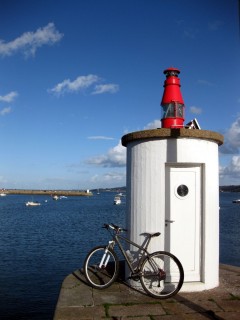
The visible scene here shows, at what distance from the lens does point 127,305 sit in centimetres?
532

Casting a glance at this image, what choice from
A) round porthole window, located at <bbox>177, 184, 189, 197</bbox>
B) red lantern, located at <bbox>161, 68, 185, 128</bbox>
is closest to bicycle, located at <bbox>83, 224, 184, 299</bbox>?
round porthole window, located at <bbox>177, 184, 189, 197</bbox>

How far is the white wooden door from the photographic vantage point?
6293 mm

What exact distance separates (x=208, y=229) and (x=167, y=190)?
0.99m

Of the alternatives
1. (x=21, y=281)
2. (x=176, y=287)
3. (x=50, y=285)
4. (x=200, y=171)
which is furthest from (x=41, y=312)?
(x=200, y=171)

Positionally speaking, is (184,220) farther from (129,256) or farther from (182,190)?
(129,256)

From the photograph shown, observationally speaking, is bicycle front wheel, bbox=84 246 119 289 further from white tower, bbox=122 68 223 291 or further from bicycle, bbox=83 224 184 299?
white tower, bbox=122 68 223 291

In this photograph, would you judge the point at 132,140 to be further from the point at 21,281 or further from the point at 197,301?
the point at 21,281

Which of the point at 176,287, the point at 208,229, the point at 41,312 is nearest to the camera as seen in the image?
the point at 176,287

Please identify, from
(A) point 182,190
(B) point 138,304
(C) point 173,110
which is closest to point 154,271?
(B) point 138,304

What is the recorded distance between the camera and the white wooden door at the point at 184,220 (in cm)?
629

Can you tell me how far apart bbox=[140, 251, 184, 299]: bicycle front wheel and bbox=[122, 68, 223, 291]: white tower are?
188 millimetres

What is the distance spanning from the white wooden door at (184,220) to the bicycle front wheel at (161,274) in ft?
0.69

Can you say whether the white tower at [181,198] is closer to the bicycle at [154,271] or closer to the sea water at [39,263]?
the bicycle at [154,271]

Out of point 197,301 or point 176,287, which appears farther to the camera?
point 176,287
